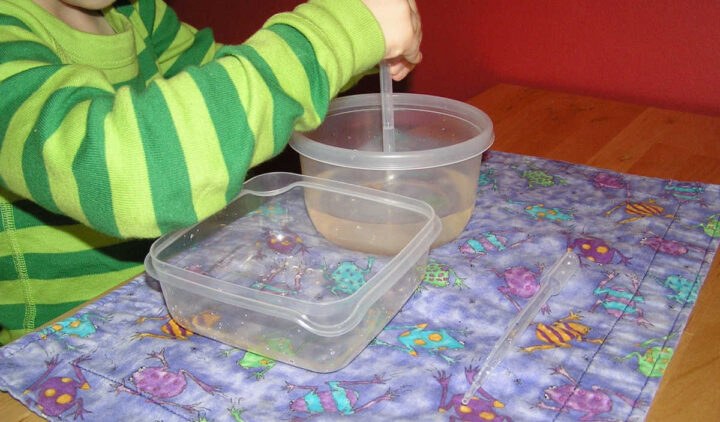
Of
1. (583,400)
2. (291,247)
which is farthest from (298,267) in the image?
(583,400)

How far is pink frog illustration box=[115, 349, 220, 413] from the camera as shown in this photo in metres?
0.49

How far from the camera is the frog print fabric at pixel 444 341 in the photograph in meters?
0.48

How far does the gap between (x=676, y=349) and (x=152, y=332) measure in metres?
0.42

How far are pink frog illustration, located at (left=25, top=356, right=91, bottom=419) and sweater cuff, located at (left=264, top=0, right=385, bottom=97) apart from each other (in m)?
0.31

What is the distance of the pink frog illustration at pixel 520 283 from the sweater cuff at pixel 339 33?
0.23 m

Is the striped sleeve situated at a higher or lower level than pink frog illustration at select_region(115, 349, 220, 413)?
higher

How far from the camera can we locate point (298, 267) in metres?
0.62

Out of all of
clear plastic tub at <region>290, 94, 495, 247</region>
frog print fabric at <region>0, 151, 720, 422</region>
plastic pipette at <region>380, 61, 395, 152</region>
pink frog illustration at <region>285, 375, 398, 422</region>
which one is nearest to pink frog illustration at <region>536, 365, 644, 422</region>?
frog print fabric at <region>0, 151, 720, 422</region>

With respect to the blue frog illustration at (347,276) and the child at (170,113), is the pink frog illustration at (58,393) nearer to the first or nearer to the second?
the child at (170,113)

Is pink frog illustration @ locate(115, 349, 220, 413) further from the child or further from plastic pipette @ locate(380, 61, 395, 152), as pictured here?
plastic pipette @ locate(380, 61, 395, 152)

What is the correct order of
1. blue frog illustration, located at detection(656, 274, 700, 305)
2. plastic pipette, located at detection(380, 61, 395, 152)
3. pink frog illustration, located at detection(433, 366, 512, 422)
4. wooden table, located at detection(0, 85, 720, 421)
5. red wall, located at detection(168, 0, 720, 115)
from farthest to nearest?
red wall, located at detection(168, 0, 720, 115) → wooden table, located at detection(0, 85, 720, 421) → plastic pipette, located at detection(380, 61, 395, 152) → blue frog illustration, located at detection(656, 274, 700, 305) → pink frog illustration, located at detection(433, 366, 512, 422)

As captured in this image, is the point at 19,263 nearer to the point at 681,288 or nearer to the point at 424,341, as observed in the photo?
the point at 424,341

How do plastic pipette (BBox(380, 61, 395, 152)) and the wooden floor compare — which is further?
the wooden floor

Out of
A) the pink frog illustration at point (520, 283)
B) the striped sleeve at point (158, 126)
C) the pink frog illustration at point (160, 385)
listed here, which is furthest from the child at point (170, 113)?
the pink frog illustration at point (520, 283)
